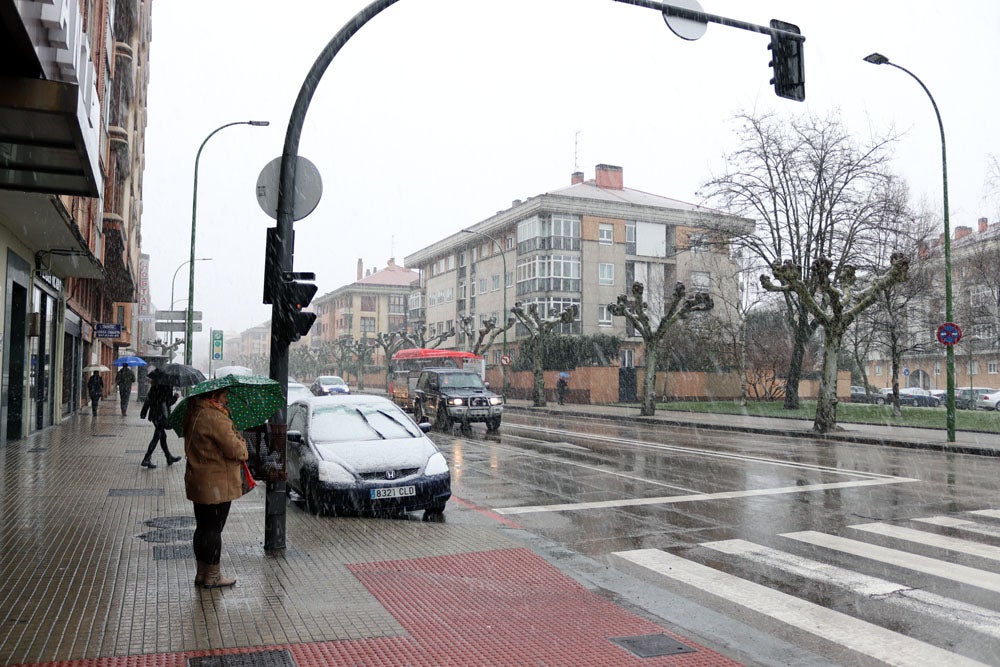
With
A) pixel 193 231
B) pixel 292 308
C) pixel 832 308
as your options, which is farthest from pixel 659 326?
pixel 292 308

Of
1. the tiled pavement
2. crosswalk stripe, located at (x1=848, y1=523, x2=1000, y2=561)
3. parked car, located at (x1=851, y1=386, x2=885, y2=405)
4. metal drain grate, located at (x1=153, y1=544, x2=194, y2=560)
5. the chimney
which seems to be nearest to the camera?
the tiled pavement

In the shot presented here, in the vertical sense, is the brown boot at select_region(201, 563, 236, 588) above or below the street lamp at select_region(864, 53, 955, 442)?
below

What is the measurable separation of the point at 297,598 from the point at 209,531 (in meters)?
Answer: 0.84

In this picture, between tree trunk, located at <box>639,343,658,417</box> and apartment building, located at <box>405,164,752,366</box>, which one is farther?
apartment building, located at <box>405,164,752,366</box>

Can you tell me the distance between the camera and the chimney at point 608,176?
65250mm

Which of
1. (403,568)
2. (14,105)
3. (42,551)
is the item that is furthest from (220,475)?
(14,105)

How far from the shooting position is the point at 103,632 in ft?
16.5

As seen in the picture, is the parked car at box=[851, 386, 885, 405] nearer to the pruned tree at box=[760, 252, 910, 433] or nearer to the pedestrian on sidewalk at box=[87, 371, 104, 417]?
the pruned tree at box=[760, 252, 910, 433]

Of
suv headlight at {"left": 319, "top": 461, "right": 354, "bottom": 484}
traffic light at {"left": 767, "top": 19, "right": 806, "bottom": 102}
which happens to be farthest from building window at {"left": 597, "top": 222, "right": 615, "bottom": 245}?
suv headlight at {"left": 319, "top": 461, "right": 354, "bottom": 484}

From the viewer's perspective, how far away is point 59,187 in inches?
367

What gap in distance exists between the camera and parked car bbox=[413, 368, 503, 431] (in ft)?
78.1

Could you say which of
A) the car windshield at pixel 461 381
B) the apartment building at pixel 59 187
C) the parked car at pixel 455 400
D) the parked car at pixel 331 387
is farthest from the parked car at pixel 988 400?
the apartment building at pixel 59 187

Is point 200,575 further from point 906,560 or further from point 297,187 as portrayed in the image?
point 906,560

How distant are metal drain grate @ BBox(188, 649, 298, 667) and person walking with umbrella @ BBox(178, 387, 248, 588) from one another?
1492 millimetres
